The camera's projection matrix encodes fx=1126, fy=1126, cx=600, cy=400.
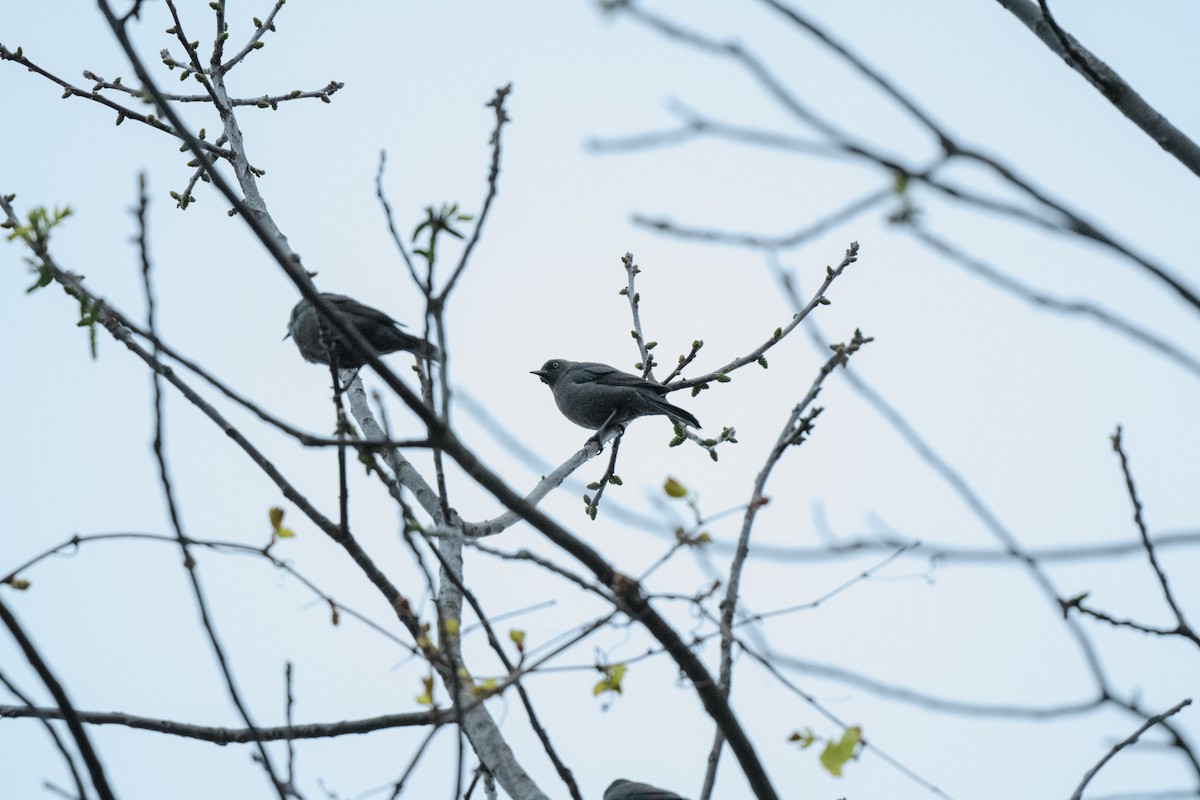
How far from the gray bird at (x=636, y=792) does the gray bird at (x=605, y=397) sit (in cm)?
283

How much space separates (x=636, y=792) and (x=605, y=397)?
14.0ft

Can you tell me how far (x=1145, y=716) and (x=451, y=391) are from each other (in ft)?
5.84

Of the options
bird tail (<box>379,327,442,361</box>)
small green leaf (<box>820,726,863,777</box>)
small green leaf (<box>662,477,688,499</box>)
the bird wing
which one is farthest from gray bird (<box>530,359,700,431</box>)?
small green leaf (<box>820,726,863,777</box>)

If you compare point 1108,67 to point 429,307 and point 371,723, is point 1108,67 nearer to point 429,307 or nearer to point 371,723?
point 429,307

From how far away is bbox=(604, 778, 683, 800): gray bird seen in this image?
15.5ft

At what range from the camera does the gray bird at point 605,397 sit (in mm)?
8008

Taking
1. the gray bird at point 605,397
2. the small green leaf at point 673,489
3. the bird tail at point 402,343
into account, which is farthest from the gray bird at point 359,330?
the small green leaf at point 673,489

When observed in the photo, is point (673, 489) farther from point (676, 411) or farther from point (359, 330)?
point (676, 411)

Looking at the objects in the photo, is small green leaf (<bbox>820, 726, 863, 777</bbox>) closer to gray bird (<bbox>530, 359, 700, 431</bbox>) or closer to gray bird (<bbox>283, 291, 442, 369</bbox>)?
gray bird (<bbox>283, 291, 442, 369</bbox>)

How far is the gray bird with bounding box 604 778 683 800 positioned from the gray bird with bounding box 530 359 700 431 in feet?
9.28

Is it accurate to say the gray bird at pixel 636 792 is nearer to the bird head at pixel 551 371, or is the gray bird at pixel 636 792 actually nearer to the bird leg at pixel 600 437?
the bird leg at pixel 600 437

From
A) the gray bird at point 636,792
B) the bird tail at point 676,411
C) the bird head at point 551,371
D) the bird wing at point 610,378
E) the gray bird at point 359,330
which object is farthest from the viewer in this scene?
the bird head at point 551,371

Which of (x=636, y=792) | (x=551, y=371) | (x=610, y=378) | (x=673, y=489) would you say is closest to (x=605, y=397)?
(x=610, y=378)

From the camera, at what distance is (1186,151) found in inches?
86.4
